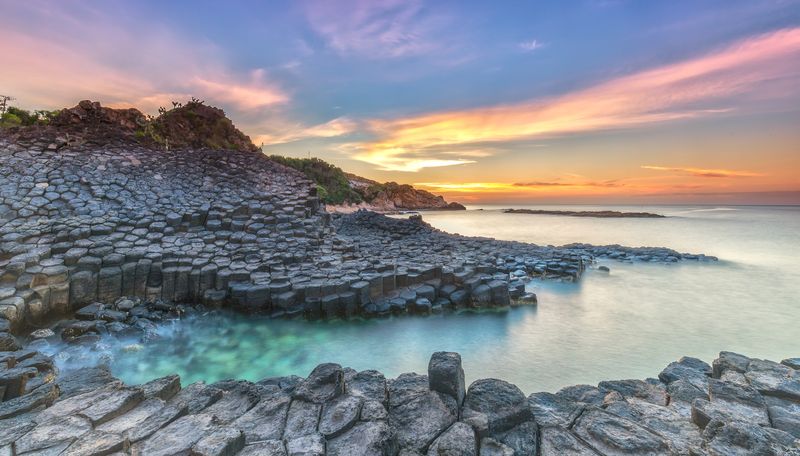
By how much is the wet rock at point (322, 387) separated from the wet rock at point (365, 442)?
1.63ft

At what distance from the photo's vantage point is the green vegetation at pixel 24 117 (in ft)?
50.2

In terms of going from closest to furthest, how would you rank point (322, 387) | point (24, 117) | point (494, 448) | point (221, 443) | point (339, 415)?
point (221, 443) → point (494, 448) → point (339, 415) → point (322, 387) → point (24, 117)

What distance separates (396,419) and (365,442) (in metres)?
0.48

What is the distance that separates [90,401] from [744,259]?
21.5m

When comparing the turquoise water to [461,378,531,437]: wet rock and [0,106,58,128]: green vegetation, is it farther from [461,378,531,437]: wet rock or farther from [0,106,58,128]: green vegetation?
[0,106,58,128]: green vegetation

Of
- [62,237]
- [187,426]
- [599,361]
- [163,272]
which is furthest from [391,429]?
[62,237]

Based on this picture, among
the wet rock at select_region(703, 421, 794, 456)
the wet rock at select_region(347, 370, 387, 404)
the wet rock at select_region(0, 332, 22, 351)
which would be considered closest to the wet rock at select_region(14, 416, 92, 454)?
the wet rock at select_region(347, 370, 387, 404)

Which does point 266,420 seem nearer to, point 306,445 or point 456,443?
point 306,445

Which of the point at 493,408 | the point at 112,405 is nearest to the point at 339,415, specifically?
the point at 493,408

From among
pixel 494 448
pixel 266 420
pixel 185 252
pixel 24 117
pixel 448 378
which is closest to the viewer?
pixel 494 448

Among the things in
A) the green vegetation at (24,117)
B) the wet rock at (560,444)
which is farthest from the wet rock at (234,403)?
the green vegetation at (24,117)

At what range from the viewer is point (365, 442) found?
2420 mm

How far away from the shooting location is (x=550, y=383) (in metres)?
5.04

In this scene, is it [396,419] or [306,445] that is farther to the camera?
[396,419]
